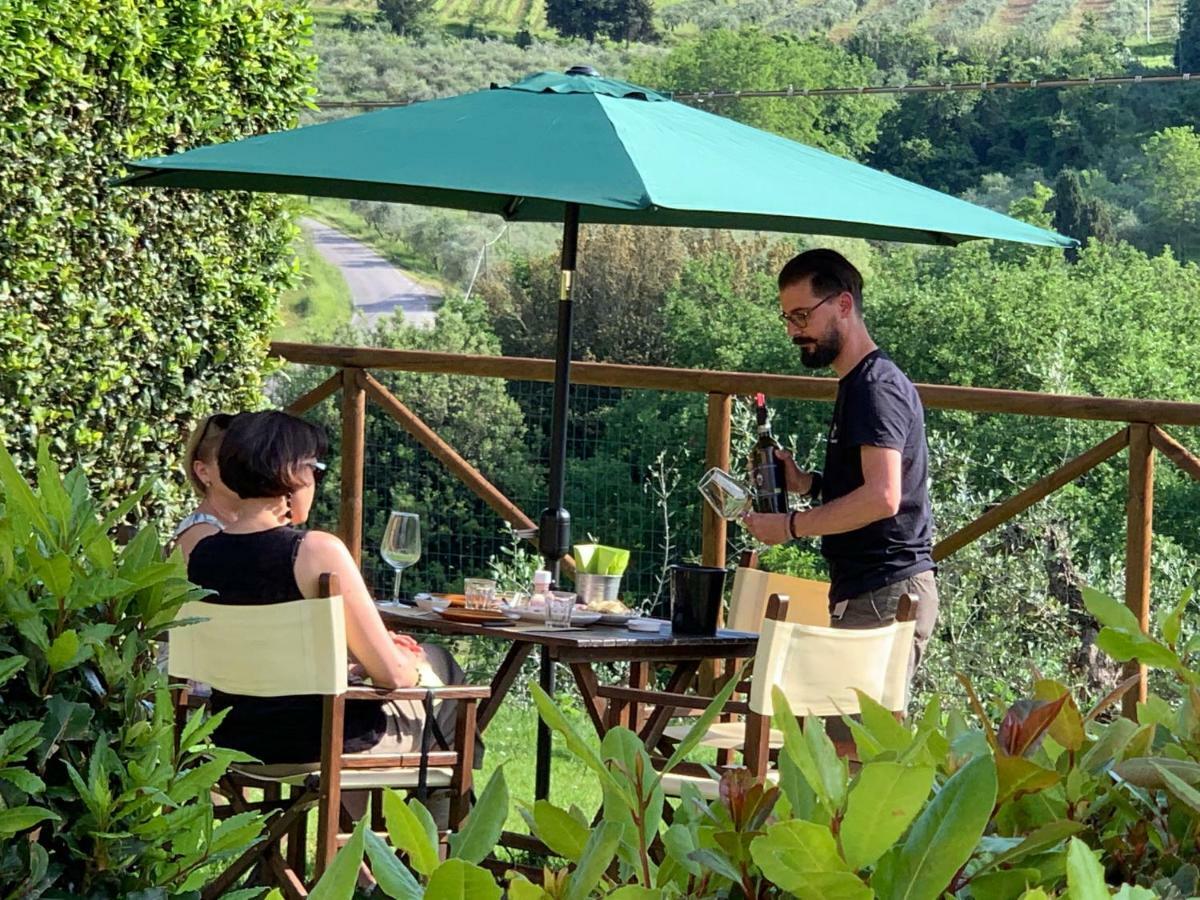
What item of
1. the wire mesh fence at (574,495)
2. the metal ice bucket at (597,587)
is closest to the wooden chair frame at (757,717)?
the metal ice bucket at (597,587)

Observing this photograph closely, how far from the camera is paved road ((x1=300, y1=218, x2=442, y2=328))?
114ft

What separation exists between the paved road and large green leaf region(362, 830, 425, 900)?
3366cm

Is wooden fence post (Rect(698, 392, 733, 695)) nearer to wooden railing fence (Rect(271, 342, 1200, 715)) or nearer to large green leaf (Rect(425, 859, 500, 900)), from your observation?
wooden railing fence (Rect(271, 342, 1200, 715))

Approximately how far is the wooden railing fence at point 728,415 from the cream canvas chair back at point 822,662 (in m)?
1.37

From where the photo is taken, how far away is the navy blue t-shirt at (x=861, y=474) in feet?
11.3

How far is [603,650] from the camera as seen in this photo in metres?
3.27

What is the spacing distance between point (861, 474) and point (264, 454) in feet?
3.89

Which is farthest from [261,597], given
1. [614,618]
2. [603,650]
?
[614,618]

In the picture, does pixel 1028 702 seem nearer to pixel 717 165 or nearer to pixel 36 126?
pixel 717 165

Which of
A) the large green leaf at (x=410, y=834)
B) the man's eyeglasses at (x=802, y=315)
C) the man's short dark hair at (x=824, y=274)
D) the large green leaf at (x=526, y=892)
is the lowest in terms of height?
the large green leaf at (x=526, y=892)

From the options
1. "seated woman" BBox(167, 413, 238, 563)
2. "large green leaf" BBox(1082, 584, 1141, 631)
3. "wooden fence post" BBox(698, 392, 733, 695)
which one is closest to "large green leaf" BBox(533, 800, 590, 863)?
"large green leaf" BBox(1082, 584, 1141, 631)

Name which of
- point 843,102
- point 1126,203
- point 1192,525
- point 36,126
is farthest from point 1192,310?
point 36,126

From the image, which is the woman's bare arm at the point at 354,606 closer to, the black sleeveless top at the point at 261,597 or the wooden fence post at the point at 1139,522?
the black sleeveless top at the point at 261,597

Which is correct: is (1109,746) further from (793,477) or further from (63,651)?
(793,477)
